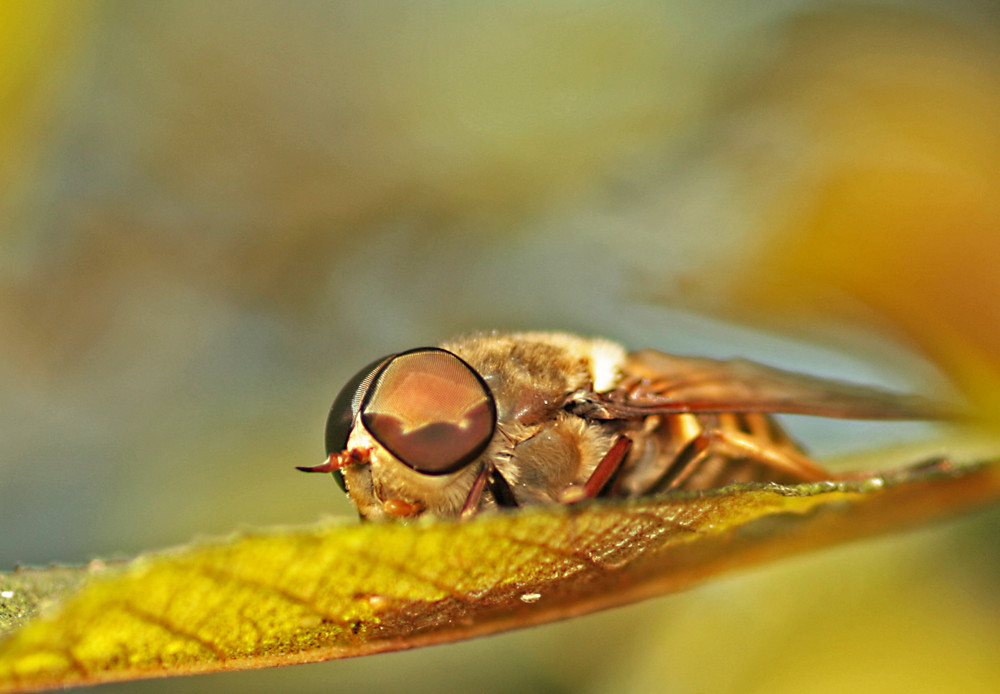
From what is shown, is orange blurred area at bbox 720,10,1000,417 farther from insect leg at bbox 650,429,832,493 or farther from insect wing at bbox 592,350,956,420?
insect leg at bbox 650,429,832,493

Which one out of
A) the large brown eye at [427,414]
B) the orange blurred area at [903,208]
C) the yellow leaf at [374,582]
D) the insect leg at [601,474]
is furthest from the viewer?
the orange blurred area at [903,208]

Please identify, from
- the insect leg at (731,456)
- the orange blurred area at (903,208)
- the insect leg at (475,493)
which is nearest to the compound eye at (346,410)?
the insect leg at (475,493)

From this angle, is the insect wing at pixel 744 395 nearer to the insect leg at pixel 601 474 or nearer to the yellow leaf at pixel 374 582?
the insect leg at pixel 601 474

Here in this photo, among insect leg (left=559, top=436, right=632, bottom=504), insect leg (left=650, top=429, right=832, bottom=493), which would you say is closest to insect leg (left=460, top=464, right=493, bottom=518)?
insect leg (left=559, top=436, right=632, bottom=504)

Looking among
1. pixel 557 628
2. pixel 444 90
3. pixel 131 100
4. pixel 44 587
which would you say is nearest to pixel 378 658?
pixel 557 628

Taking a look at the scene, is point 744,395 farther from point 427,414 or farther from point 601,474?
point 427,414

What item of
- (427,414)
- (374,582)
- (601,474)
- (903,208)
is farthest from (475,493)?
(903,208)
